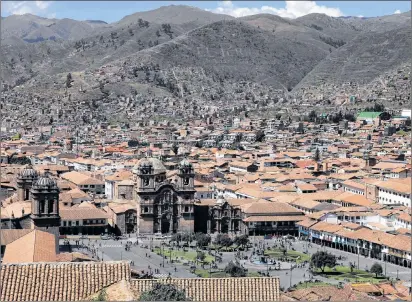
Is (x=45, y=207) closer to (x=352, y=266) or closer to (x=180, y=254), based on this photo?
(x=180, y=254)

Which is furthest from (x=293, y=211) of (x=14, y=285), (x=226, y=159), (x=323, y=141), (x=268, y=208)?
(x=323, y=141)

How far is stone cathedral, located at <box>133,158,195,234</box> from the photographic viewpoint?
154 ft

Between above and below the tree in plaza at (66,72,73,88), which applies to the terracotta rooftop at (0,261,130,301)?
below

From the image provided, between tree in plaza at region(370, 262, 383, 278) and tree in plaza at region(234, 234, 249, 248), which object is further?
tree in plaza at region(234, 234, 249, 248)

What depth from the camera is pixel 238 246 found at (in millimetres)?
42844

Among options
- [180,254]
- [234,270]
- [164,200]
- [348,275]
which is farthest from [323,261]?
[164,200]

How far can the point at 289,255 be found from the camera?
40.8 m

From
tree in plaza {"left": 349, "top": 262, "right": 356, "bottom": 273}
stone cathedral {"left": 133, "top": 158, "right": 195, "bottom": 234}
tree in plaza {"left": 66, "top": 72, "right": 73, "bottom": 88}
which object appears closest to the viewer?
tree in plaza {"left": 349, "top": 262, "right": 356, "bottom": 273}

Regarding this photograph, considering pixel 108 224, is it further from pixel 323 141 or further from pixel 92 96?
pixel 92 96

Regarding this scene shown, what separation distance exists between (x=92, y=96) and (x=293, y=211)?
9230 centimetres

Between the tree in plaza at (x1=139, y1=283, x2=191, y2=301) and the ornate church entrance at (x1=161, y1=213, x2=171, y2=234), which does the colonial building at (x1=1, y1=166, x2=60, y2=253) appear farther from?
the tree in plaza at (x1=139, y1=283, x2=191, y2=301)

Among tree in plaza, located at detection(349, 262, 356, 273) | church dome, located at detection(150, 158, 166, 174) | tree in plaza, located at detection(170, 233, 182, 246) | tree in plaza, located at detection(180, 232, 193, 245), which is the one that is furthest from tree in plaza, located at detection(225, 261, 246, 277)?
church dome, located at detection(150, 158, 166, 174)

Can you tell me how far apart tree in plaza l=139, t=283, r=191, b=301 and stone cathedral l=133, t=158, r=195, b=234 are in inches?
1330

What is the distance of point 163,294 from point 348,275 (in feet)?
80.0
